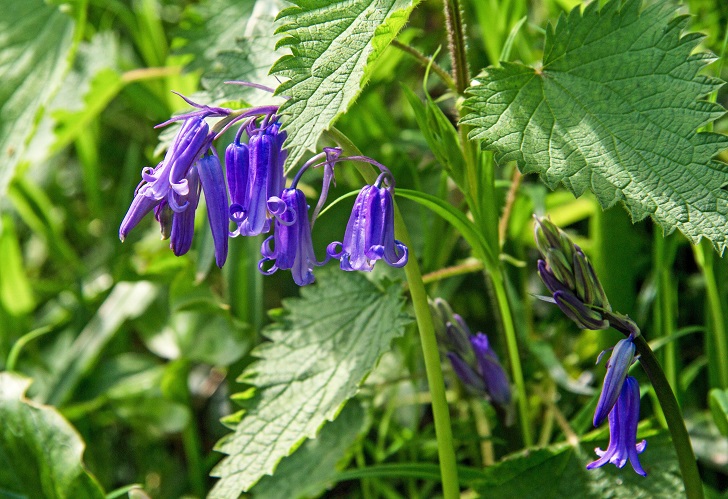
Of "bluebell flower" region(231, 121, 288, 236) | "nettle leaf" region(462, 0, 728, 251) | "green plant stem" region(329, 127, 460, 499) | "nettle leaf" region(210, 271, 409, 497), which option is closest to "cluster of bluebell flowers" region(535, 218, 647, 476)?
"nettle leaf" region(462, 0, 728, 251)

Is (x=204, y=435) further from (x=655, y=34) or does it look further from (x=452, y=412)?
(x=655, y=34)

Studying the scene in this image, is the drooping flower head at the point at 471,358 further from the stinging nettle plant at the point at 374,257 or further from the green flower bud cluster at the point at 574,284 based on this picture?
the green flower bud cluster at the point at 574,284

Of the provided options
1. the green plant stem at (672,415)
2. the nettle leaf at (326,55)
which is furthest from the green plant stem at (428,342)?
the green plant stem at (672,415)

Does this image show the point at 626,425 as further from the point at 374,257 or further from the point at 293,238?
the point at 293,238

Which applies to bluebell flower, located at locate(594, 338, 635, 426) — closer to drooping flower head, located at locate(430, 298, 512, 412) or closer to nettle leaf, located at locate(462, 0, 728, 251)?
nettle leaf, located at locate(462, 0, 728, 251)

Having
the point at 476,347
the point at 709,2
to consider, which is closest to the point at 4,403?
the point at 476,347

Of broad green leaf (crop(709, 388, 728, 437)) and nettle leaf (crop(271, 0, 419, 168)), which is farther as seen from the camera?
broad green leaf (crop(709, 388, 728, 437))

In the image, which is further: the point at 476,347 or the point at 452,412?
the point at 452,412
